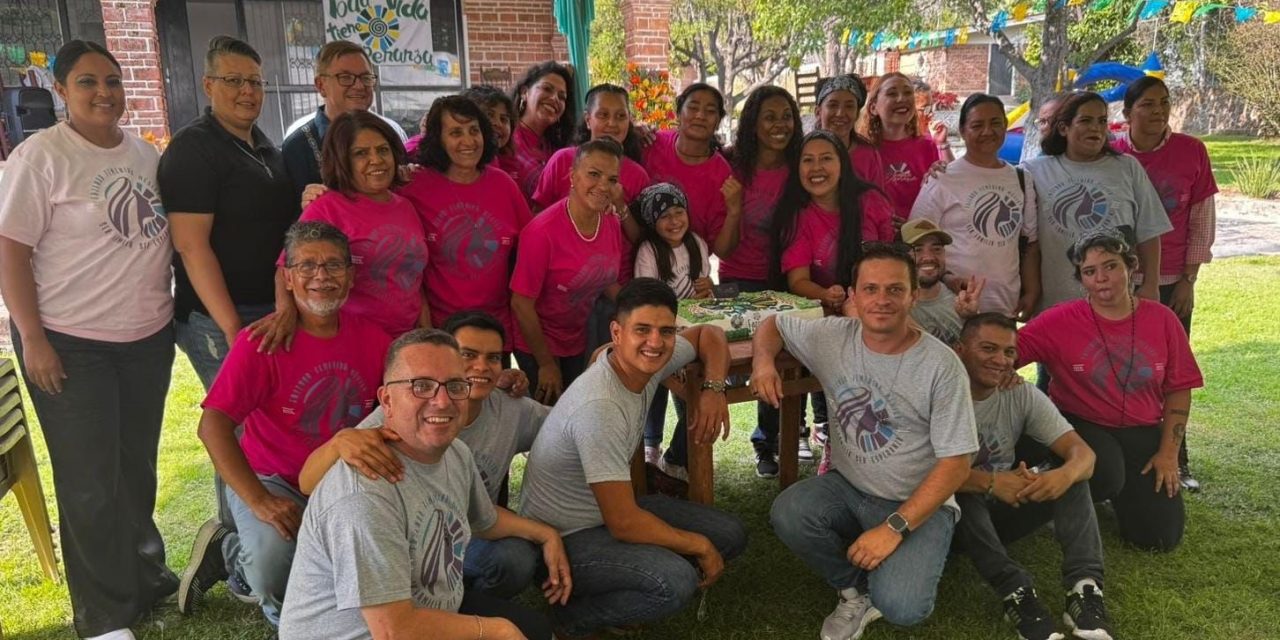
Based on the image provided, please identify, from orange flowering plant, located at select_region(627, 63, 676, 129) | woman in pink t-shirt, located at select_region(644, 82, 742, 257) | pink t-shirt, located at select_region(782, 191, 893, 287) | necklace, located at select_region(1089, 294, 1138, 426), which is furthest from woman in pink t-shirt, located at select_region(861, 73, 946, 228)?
orange flowering plant, located at select_region(627, 63, 676, 129)

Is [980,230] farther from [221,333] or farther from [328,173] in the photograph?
[221,333]

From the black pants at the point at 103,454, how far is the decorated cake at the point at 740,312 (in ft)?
5.86

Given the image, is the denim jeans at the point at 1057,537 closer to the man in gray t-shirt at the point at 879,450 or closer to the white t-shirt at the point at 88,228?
the man in gray t-shirt at the point at 879,450

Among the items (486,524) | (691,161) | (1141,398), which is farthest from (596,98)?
(1141,398)

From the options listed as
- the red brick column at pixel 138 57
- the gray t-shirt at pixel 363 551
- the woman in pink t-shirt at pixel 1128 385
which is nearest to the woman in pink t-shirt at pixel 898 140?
the woman in pink t-shirt at pixel 1128 385

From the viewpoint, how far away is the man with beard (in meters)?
3.24

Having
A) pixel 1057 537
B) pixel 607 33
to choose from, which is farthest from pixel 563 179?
pixel 607 33

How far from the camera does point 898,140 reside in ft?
13.4

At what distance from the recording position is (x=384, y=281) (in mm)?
2852

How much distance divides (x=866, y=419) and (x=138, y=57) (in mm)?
7657

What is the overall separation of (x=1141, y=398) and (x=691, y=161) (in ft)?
6.71

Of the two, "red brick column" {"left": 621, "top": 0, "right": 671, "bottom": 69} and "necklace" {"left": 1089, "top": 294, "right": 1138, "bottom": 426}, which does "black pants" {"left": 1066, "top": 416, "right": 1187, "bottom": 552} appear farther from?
"red brick column" {"left": 621, "top": 0, "right": 671, "bottom": 69}

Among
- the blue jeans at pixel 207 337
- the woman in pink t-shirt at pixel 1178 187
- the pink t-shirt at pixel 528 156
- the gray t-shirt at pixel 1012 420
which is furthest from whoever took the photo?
the woman in pink t-shirt at pixel 1178 187

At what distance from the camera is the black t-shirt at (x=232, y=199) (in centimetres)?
269
